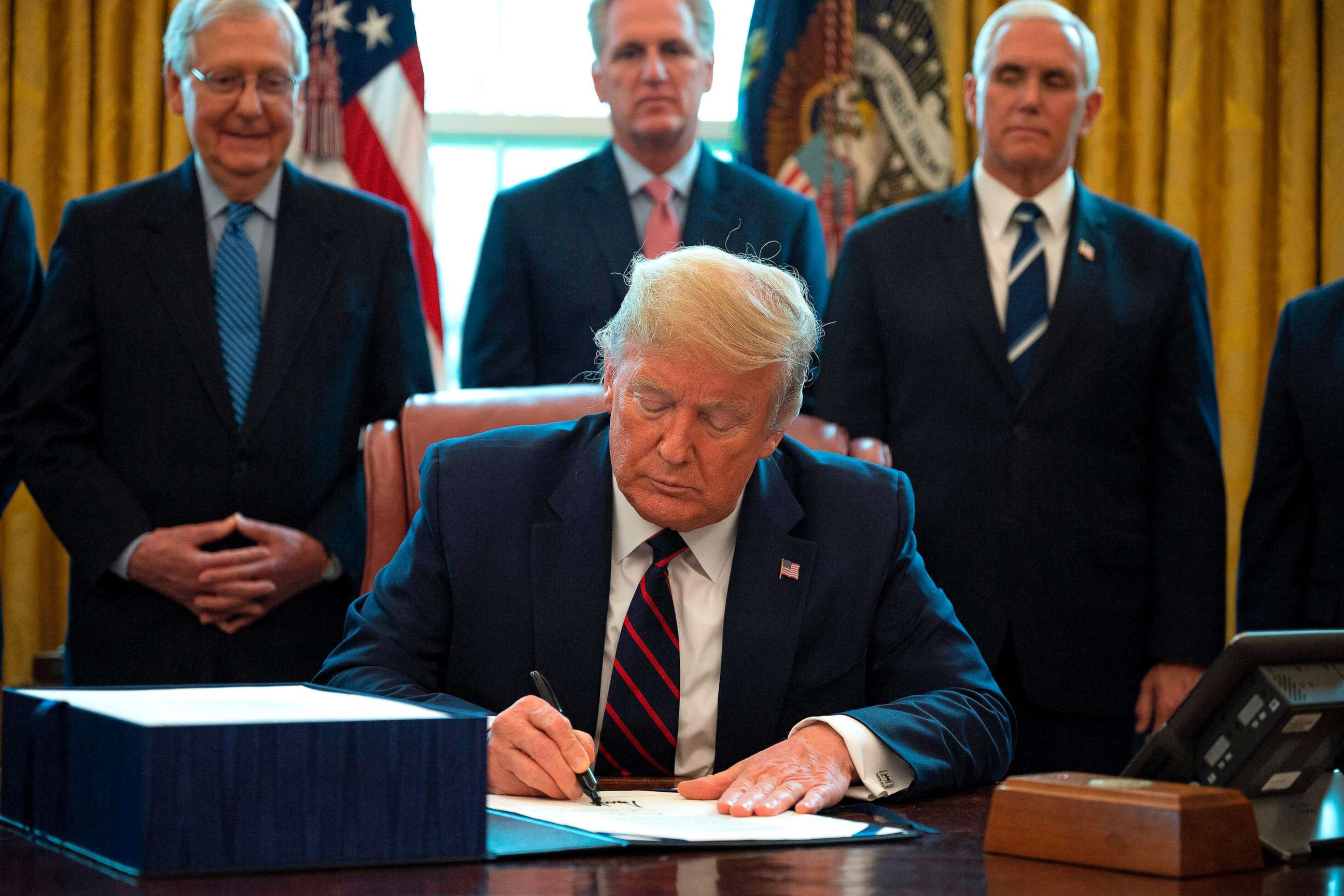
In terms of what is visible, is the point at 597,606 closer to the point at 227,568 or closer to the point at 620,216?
the point at 227,568

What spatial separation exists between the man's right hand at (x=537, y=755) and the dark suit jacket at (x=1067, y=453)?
1710 millimetres

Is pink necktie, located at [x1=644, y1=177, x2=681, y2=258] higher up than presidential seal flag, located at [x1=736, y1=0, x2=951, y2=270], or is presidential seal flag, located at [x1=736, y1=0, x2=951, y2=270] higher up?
presidential seal flag, located at [x1=736, y1=0, x2=951, y2=270]

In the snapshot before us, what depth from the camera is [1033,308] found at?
134 inches

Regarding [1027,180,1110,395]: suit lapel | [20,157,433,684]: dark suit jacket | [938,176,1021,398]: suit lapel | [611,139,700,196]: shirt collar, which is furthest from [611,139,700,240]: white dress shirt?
[1027,180,1110,395]: suit lapel

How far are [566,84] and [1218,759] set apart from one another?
4.23 metres

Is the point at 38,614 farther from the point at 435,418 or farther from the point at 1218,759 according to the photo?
the point at 1218,759

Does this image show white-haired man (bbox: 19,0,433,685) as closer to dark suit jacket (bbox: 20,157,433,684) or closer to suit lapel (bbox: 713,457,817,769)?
dark suit jacket (bbox: 20,157,433,684)

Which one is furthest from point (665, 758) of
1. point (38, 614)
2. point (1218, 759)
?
point (38, 614)

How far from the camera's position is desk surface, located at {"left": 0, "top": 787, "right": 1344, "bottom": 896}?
129 cm

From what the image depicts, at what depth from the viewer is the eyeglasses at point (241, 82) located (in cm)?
328

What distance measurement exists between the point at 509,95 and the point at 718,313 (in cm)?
341

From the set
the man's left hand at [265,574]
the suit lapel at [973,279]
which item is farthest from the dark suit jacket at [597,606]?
the suit lapel at [973,279]

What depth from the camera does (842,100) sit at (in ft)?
16.3

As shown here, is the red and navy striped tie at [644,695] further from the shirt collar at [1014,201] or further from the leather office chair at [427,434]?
the shirt collar at [1014,201]
